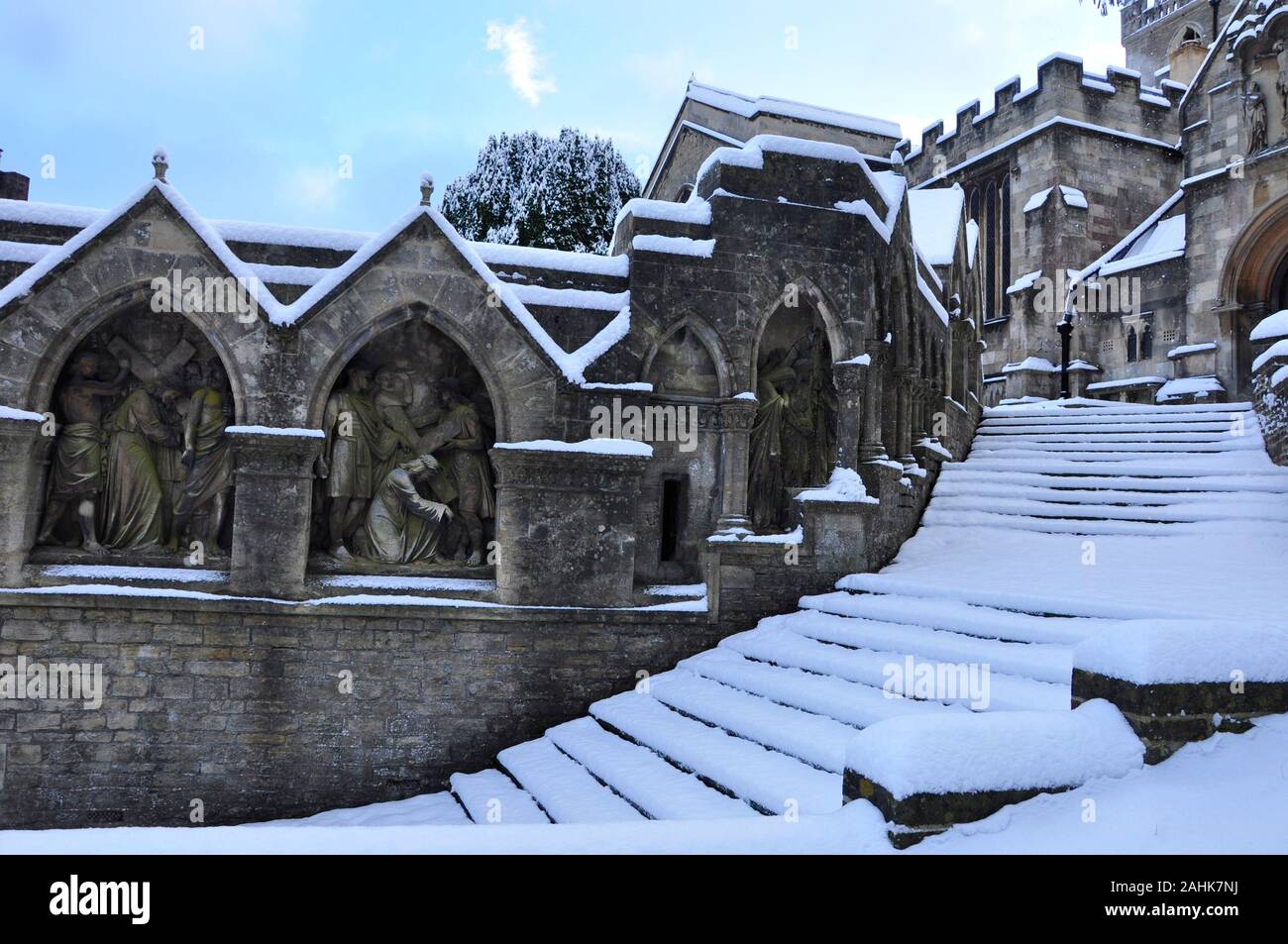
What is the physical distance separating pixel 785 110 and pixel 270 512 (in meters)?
16.1

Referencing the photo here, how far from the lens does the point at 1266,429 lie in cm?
989

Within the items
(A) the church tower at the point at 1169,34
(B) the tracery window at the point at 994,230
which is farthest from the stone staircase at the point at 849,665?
(A) the church tower at the point at 1169,34

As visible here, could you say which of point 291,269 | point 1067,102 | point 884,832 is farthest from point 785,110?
point 884,832

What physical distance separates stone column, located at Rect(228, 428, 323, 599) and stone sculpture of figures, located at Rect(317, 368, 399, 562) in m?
0.27

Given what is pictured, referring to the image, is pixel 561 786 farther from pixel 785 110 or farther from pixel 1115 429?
pixel 785 110

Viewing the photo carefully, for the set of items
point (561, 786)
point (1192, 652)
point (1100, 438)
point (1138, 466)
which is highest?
point (1100, 438)

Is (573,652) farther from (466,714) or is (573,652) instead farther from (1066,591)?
(1066,591)

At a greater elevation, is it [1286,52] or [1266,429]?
[1286,52]

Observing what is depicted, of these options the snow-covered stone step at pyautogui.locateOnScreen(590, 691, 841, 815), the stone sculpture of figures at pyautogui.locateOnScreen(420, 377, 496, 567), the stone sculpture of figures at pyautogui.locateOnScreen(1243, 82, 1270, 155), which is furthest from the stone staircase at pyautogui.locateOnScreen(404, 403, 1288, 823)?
the stone sculpture of figures at pyautogui.locateOnScreen(1243, 82, 1270, 155)

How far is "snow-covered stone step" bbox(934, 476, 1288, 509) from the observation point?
354 inches

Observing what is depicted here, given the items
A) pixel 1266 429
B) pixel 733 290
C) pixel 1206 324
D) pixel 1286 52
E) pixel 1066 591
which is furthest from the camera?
pixel 1206 324

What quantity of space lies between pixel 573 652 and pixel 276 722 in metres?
2.58

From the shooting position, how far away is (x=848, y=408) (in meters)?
9.19
